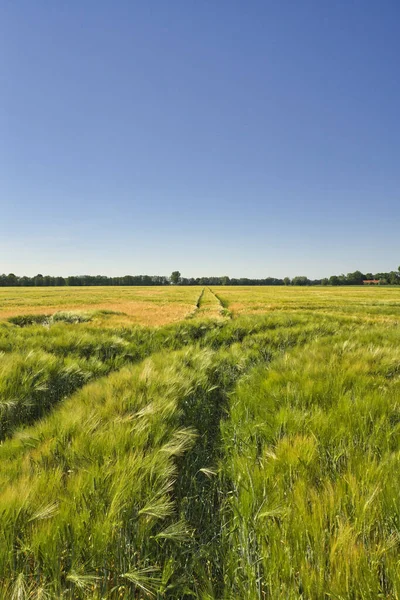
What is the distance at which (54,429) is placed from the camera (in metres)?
2.06

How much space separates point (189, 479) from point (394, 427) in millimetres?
1644

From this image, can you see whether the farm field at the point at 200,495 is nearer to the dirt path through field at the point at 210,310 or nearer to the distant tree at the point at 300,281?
the dirt path through field at the point at 210,310

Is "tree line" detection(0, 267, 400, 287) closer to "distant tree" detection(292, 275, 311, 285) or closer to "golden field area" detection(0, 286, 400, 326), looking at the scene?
"distant tree" detection(292, 275, 311, 285)

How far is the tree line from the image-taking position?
117 meters

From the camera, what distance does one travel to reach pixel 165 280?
152 m

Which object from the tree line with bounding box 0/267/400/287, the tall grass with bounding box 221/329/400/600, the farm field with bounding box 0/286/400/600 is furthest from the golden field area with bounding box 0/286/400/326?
the tree line with bounding box 0/267/400/287

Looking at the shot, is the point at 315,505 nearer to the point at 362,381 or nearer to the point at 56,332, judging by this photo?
the point at 362,381

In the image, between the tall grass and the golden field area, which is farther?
the golden field area

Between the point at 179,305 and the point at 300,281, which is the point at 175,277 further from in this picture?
the point at 179,305

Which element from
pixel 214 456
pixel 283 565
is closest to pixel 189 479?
pixel 214 456

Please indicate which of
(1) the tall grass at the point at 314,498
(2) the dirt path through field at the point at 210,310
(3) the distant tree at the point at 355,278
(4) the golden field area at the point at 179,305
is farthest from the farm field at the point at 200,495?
(3) the distant tree at the point at 355,278

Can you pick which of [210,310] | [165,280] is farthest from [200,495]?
[165,280]

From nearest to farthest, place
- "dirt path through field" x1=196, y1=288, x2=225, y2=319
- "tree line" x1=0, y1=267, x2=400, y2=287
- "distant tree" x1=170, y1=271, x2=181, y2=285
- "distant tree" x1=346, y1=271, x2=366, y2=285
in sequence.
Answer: "dirt path through field" x1=196, y1=288, x2=225, y2=319, "tree line" x1=0, y1=267, x2=400, y2=287, "distant tree" x1=346, y1=271, x2=366, y2=285, "distant tree" x1=170, y1=271, x2=181, y2=285

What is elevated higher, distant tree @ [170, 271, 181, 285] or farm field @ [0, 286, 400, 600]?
distant tree @ [170, 271, 181, 285]
